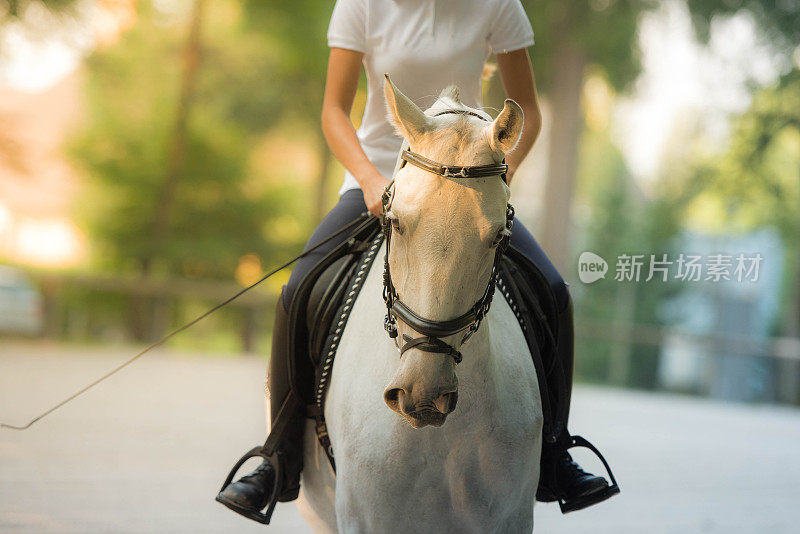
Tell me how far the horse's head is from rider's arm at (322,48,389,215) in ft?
2.11

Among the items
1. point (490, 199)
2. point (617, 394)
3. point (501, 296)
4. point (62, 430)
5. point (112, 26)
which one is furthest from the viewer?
point (112, 26)

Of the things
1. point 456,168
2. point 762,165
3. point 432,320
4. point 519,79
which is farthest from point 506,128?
point 762,165

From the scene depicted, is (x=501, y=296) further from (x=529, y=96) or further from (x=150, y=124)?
(x=150, y=124)

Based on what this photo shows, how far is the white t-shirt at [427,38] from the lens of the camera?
3143 millimetres

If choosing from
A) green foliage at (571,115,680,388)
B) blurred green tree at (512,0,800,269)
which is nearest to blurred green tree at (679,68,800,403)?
blurred green tree at (512,0,800,269)

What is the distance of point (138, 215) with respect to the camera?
806 inches

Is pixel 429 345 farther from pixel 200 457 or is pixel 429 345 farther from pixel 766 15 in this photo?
pixel 766 15

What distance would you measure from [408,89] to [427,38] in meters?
0.20

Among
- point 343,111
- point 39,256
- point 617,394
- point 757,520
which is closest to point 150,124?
point 39,256

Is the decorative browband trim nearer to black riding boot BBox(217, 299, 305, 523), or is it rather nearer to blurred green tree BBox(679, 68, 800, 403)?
black riding boot BBox(217, 299, 305, 523)

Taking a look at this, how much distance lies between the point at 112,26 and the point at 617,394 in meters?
14.5

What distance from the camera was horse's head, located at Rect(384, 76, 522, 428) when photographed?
207 cm

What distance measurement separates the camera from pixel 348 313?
2.99 meters

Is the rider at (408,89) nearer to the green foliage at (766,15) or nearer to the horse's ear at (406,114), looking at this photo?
the horse's ear at (406,114)
